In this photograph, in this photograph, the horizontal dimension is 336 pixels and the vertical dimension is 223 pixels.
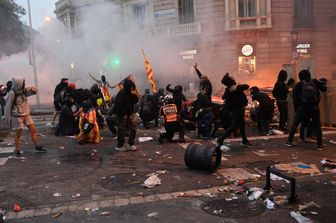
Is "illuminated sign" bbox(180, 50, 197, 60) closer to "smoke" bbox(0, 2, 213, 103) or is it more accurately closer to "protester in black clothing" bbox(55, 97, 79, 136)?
"smoke" bbox(0, 2, 213, 103)

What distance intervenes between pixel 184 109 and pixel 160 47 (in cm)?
1544

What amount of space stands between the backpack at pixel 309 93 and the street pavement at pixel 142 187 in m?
1.02

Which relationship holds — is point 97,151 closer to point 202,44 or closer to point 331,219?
point 331,219

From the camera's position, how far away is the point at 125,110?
8422mm

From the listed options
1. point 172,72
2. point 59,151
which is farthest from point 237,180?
point 172,72

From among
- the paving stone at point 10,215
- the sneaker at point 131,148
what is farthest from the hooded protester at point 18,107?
the paving stone at point 10,215

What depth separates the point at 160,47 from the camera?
26.1 metres

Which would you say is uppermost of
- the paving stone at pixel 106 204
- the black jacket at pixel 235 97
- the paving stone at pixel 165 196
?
the black jacket at pixel 235 97

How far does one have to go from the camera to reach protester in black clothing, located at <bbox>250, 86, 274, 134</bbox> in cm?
1024

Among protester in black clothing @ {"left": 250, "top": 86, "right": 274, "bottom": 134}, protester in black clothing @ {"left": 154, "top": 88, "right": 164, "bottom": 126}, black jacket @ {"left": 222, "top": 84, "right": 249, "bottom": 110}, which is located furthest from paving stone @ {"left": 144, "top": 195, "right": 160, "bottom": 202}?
protester in black clothing @ {"left": 154, "top": 88, "right": 164, "bottom": 126}

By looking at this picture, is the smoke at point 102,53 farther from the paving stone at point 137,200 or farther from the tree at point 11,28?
the paving stone at point 137,200

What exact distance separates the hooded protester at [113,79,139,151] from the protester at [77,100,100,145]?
3.66ft

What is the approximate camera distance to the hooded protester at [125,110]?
841 cm

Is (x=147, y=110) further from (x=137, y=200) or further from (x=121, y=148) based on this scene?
(x=137, y=200)
